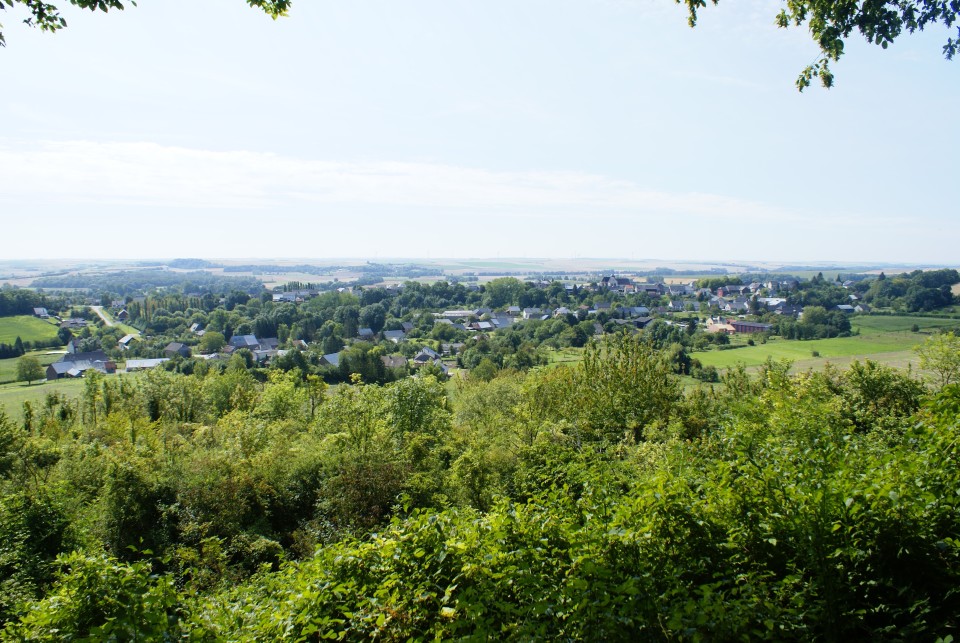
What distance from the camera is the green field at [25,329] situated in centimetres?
7938

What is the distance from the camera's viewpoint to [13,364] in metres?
67.0

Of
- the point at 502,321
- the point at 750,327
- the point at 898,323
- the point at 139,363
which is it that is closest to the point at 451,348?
the point at 502,321

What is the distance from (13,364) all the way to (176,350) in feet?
64.9

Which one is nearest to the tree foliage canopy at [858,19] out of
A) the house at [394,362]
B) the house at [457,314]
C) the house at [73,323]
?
the house at [394,362]

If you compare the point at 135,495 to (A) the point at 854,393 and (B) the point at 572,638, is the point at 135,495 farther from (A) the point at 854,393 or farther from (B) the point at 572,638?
(A) the point at 854,393

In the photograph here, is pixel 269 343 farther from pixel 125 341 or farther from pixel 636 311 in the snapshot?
pixel 636 311

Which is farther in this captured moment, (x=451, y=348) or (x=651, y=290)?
(x=651, y=290)

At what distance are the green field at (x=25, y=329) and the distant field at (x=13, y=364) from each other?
16.0 ft

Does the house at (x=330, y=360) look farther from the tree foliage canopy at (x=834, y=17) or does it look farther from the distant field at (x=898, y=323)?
the distant field at (x=898, y=323)

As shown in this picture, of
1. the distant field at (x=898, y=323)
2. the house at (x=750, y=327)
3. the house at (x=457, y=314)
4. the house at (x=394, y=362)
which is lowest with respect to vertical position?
the house at (x=394, y=362)

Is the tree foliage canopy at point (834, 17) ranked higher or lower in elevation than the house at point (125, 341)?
higher

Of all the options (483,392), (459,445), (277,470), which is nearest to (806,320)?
(483,392)

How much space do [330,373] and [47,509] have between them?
2083 inches

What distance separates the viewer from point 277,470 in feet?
60.3
